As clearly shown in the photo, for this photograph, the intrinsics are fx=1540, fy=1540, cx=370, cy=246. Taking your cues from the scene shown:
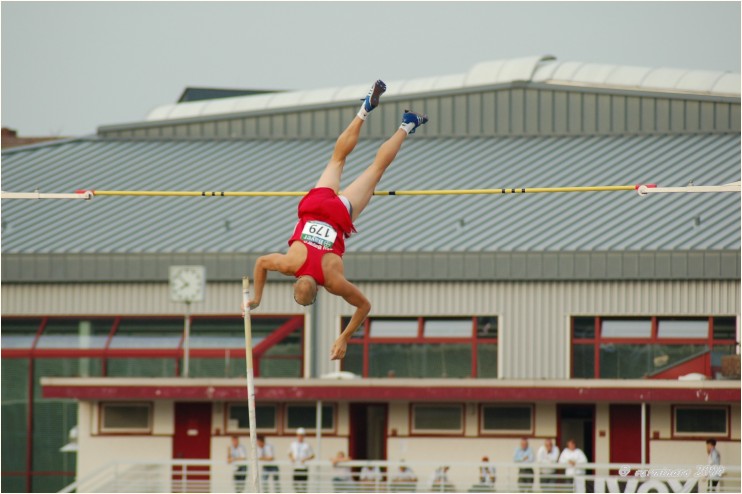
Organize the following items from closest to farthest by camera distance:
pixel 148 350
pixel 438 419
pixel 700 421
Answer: pixel 700 421, pixel 438 419, pixel 148 350

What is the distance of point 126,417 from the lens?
29453mm

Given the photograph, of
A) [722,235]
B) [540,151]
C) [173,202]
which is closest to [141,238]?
[173,202]

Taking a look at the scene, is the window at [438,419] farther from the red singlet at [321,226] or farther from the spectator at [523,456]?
the red singlet at [321,226]

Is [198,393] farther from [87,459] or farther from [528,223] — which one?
[528,223]

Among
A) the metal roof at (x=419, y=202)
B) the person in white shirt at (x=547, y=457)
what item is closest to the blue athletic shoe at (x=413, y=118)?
the person in white shirt at (x=547, y=457)

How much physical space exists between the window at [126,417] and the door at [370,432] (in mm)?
4007

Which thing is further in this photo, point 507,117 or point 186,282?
point 507,117

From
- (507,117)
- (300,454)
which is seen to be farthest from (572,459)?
(507,117)

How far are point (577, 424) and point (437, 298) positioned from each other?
4691mm

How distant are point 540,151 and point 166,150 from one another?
1014 centimetres

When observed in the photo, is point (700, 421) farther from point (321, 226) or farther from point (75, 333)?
point (321, 226)

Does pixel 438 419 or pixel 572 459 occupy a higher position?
pixel 438 419

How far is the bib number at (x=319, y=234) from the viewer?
13.0m

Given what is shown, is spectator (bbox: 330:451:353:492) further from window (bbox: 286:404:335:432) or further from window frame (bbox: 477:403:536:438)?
window frame (bbox: 477:403:536:438)
